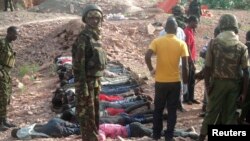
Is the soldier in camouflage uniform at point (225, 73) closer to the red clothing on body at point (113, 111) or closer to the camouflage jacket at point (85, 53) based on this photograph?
the camouflage jacket at point (85, 53)

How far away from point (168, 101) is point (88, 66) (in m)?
1.23

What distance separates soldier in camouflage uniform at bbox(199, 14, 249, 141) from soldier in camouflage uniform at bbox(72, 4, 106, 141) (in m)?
1.36

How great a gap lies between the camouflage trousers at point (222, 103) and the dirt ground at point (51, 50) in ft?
2.64

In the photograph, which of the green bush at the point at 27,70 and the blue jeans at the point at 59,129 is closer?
the blue jeans at the point at 59,129

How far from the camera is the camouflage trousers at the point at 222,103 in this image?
5.65m

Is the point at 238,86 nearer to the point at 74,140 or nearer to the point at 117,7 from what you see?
the point at 74,140

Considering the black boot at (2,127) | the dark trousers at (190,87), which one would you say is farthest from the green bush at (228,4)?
the black boot at (2,127)

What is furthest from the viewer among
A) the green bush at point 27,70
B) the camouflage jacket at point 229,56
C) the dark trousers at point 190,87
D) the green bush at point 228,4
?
the green bush at point 228,4

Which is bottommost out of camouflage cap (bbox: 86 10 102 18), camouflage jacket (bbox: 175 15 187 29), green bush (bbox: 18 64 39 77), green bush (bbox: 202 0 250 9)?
green bush (bbox: 18 64 39 77)

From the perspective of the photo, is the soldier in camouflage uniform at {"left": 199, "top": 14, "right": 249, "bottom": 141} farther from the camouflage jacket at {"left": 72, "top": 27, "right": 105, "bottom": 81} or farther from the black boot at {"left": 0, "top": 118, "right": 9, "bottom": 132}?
the black boot at {"left": 0, "top": 118, "right": 9, "bottom": 132}

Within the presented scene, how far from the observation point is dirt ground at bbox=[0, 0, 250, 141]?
8.41 metres

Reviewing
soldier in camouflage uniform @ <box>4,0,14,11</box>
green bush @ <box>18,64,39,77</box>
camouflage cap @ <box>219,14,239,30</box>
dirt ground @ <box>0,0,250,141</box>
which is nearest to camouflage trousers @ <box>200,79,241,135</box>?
camouflage cap @ <box>219,14,239,30</box>

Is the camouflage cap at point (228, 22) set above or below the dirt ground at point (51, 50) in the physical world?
above

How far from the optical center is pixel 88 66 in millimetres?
5734
